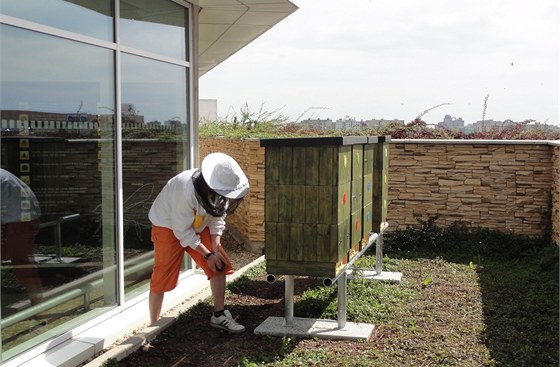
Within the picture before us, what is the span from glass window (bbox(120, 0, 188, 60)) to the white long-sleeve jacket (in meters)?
1.81

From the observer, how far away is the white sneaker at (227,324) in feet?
20.6

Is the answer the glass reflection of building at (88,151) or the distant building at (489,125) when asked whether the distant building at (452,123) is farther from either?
the glass reflection of building at (88,151)

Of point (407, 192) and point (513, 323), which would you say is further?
point (407, 192)

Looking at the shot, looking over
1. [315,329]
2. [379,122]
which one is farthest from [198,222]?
[379,122]

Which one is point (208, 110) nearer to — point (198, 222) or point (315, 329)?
point (198, 222)

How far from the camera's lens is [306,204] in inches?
226

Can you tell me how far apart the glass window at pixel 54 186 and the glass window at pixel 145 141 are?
13.1 inches

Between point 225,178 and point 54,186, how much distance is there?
4.95 ft

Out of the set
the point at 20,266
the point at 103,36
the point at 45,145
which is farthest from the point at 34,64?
the point at 20,266

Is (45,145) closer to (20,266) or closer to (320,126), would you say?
(20,266)

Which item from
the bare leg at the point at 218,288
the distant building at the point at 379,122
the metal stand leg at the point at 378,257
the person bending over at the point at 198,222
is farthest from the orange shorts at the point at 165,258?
the distant building at the point at 379,122

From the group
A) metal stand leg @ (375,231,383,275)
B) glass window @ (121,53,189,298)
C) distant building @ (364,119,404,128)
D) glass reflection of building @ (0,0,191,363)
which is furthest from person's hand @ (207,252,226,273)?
distant building @ (364,119,404,128)

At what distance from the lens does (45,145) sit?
18.5 feet

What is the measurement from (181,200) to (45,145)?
1.24 metres
